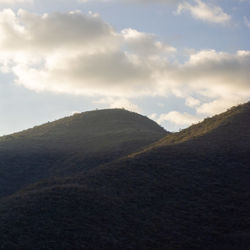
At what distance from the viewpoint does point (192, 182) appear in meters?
34.8

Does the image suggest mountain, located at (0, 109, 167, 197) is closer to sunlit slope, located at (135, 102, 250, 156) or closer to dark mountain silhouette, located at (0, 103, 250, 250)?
sunlit slope, located at (135, 102, 250, 156)

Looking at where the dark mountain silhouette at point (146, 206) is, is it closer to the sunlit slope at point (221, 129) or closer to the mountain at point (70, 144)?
the sunlit slope at point (221, 129)

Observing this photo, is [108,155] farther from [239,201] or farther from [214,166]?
[239,201]

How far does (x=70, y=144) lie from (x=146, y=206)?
37201mm

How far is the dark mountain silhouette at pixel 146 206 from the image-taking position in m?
25.4

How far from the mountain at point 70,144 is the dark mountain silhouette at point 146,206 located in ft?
48.2

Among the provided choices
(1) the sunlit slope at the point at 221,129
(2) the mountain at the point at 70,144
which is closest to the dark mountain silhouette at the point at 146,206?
(1) the sunlit slope at the point at 221,129

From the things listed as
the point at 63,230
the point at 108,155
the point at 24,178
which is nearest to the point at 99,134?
the point at 108,155

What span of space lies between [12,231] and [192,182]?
1508 centimetres

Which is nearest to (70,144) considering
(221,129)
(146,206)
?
(221,129)

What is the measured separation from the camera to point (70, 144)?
66.2 m

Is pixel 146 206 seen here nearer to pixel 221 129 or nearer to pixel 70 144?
pixel 221 129

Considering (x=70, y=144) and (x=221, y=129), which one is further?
(x=70, y=144)

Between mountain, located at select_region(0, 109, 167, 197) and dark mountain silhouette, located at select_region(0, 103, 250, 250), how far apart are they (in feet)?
48.2
